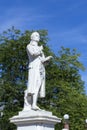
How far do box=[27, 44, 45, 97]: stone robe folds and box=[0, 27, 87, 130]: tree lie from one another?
19.0 metres

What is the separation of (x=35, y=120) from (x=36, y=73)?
1.72 meters

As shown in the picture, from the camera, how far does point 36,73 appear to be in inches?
534

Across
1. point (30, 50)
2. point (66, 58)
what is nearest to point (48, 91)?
point (66, 58)

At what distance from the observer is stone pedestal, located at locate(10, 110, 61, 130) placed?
1271 centimetres

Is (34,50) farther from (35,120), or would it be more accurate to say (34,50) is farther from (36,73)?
(35,120)

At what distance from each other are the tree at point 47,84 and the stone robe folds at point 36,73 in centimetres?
1896

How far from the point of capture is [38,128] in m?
12.7

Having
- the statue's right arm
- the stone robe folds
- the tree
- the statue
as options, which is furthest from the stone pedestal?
the tree

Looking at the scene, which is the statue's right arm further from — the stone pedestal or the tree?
the tree

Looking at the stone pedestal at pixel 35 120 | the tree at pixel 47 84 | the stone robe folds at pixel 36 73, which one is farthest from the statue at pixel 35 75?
the tree at pixel 47 84

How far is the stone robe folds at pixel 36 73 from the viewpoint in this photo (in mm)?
13477

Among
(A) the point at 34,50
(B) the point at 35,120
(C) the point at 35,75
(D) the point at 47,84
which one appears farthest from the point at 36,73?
(D) the point at 47,84

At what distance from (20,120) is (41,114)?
31.7 inches

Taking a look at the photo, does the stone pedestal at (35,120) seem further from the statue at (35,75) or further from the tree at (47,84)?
the tree at (47,84)
